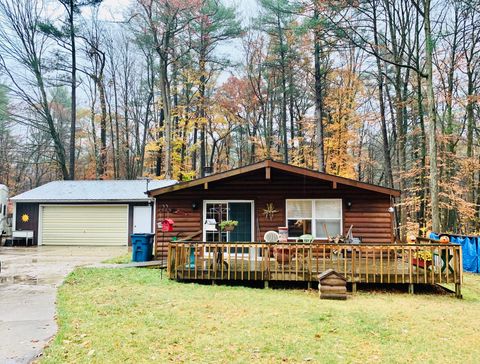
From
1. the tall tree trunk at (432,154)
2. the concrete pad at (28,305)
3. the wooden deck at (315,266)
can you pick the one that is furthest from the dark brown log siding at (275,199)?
the concrete pad at (28,305)

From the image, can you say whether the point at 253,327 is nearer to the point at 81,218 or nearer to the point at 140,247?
the point at 140,247

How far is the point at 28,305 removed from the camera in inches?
225

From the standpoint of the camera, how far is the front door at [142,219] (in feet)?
55.3

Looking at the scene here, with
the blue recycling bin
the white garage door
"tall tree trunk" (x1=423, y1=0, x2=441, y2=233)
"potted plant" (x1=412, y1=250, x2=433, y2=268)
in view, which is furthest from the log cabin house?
the white garage door


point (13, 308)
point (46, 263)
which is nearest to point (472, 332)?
point (13, 308)

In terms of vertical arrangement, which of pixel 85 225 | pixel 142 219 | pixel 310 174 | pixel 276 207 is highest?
pixel 310 174

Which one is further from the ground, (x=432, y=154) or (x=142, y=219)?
(x=432, y=154)

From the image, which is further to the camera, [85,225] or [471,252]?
[85,225]

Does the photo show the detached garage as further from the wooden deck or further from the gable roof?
the wooden deck

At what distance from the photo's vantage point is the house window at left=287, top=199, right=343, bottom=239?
34.2 feet

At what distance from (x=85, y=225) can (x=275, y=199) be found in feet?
36.6

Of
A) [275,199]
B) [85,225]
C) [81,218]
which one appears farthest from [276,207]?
[81,218]

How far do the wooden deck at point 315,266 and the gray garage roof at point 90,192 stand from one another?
29.4 feet

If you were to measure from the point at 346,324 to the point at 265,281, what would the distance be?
10.1ft
